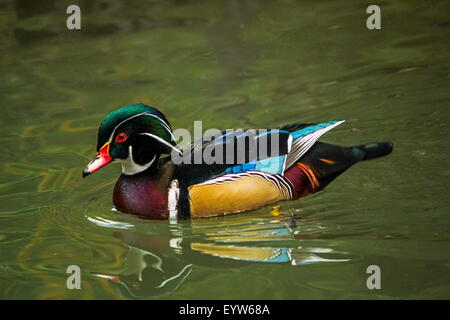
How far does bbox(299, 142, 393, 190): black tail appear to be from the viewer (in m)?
6.22

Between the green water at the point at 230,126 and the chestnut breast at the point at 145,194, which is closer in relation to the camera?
the green water at the point at 230,126

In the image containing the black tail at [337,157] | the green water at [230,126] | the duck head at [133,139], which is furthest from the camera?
the black tail at [337,157]

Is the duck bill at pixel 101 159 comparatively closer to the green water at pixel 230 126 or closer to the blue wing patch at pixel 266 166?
the green water at pixel 230 126

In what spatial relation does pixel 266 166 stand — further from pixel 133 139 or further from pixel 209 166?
pixel 133 139

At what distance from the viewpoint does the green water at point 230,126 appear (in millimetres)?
4969

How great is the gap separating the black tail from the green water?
0.18 metres

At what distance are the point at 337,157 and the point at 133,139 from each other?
5.53ft

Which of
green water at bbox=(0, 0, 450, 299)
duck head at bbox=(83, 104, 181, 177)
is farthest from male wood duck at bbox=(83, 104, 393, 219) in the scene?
green water at bbox=(0, 0, 450, 299)

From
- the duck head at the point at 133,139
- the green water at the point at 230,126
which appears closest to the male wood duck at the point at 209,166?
the duck head at the point at 133,139

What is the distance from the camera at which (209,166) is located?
19.3ft

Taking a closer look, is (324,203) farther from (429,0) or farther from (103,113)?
(429,0)

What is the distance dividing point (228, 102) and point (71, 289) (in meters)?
3.73

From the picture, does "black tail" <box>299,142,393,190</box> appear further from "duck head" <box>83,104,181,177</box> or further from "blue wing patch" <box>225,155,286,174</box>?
"duck head" <box>83,104,181,177</box>

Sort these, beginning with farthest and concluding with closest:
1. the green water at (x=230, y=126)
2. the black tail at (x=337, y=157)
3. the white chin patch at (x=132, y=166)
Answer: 1. the black tail at (x=337, y=157)
2. the white chin patch at (x=132, y=166)
3. the green water at (x=230, y=126)
